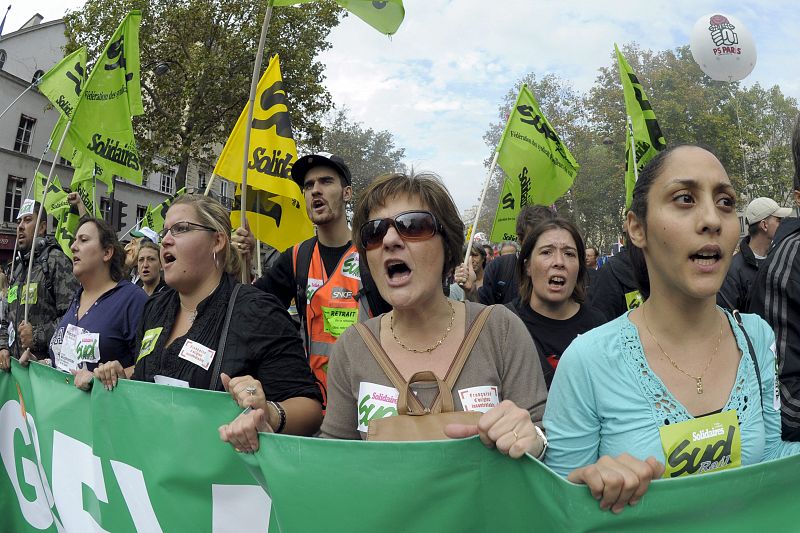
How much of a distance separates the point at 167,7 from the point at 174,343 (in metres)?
21.0

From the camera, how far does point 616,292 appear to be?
4102 mm

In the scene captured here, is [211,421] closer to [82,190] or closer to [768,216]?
[768,216]

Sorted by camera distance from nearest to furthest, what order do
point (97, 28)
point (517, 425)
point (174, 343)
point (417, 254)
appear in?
point (517, 425), point (417, 254), point (174, 343), point (97, 28)

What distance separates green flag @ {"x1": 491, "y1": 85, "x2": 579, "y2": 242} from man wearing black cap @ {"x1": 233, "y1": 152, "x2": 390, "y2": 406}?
7.10 ft

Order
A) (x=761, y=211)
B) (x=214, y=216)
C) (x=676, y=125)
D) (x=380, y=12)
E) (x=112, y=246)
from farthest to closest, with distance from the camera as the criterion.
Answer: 1. (x=676, y=125)
2. (x=761, y=211)
3. (x=112, y=246)
4. (x=380, y=12)
5. (x=214, y=216)

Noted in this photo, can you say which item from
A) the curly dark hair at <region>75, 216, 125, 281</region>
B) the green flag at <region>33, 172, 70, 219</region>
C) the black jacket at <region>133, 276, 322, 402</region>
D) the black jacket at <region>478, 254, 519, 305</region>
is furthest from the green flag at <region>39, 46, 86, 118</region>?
the black jacket at <region>133, 276, 322, 402</region>

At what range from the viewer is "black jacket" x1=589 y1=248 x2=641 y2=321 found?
13.3 feet

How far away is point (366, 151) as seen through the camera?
131ft

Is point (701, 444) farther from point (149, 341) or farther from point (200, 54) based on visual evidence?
point (200, 54)

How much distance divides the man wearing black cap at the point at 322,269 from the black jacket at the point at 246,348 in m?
0.58

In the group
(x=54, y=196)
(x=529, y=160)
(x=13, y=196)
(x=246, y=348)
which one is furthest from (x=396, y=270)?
(x=13, y=196)

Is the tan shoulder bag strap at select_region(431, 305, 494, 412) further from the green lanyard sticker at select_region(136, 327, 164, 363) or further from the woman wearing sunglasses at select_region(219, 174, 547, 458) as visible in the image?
the green lanyard sticker at select_region(136, 327, 164, 363)

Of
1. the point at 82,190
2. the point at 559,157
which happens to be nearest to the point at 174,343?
the point at 559,157

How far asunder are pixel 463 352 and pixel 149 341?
1480mm
